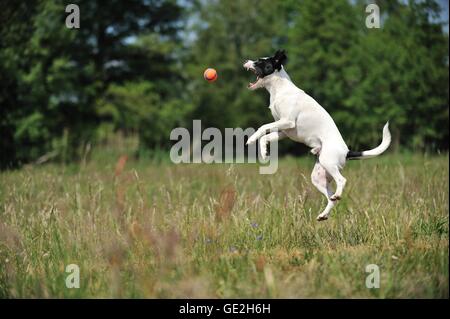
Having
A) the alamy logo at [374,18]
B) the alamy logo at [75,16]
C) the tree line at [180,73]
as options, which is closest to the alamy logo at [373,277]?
the alamy logo at [374,18]

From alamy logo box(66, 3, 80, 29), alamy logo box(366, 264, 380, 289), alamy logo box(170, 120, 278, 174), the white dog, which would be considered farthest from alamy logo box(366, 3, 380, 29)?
alamy logo box(66, 3, 80, 29)

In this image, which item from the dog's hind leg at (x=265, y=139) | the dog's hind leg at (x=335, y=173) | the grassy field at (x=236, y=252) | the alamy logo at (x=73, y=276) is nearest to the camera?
the grassy field at (x=236, y=252)

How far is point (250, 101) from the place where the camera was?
2708 centimetres

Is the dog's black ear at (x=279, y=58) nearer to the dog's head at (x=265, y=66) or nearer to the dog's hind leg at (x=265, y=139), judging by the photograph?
the dog's head at (x=265, y=66)

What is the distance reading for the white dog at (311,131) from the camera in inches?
201

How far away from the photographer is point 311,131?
522 centimetres

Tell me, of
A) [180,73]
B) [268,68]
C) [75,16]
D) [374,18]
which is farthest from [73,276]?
[180,73]

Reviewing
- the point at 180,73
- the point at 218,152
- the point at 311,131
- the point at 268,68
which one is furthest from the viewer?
the point at 180,73

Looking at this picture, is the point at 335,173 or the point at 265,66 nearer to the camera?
the point at 335,173

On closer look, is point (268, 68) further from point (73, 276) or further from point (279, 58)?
point (73, 276)

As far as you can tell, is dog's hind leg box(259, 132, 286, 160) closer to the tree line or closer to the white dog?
the white dog

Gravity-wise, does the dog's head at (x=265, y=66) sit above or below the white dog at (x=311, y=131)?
above
